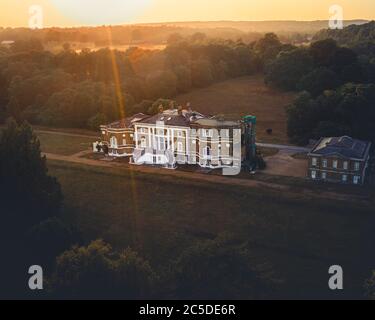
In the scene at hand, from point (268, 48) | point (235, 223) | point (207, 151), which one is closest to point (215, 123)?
point (207, 151)

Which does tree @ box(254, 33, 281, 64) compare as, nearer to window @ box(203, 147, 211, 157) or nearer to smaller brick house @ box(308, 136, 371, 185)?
window @ box(203, 147, 211, 157)

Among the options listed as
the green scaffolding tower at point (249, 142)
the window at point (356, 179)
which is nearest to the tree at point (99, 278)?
the green scaffolding tower at point (249, 142)

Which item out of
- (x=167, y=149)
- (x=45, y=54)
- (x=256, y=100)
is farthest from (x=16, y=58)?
(x=167, y=149)

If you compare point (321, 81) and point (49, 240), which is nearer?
point (49, 240)

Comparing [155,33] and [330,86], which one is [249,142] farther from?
[155,33]

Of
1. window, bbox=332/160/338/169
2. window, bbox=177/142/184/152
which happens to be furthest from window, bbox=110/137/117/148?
window, bbox=332/160/338/169

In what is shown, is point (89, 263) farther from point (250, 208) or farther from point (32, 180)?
point (250, 208)

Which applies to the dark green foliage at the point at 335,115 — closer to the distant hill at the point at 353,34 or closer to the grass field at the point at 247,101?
the grass field at the point at 247,101
